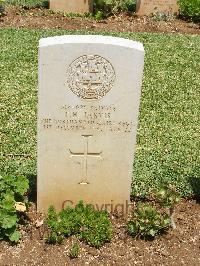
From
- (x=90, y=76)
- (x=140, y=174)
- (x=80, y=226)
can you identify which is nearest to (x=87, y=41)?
(x=90, y=76)

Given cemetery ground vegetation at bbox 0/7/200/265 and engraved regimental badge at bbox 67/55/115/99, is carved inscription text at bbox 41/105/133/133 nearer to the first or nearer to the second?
engraved regimental badge at bbox 67/55/115/99

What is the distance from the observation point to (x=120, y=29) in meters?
10.8

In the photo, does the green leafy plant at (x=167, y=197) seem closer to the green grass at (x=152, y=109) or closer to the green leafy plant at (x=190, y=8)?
the green grass at (x=152, y=109)

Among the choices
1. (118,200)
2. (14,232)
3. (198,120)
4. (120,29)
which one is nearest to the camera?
(14,232)

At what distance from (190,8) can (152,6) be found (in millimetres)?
850

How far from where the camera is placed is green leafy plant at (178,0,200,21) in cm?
1141

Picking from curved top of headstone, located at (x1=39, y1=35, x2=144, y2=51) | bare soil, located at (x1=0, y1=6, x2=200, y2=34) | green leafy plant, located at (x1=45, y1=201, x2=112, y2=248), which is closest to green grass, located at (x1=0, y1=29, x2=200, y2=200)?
bare soil, located at (x1=0, y1=6, x2=200, y2=34)

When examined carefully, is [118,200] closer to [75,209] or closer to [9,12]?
[75,209]

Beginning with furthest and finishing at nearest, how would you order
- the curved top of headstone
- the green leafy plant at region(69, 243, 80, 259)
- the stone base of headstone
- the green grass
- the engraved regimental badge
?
the stone base of headstone < the green grass < the green leafy plant at region(69, 243, 80, 259) < the engraved regimental badge < the curved top of headstone

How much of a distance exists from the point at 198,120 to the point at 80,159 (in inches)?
117

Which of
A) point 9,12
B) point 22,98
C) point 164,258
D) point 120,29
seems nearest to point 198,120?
point 22,98

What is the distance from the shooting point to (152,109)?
732 centimetres

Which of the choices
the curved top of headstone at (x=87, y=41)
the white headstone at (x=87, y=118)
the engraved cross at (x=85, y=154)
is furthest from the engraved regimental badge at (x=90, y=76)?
the engraved cross at (x=85, y=154)

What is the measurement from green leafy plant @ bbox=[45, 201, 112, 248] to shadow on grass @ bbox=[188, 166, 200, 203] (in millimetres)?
1134
